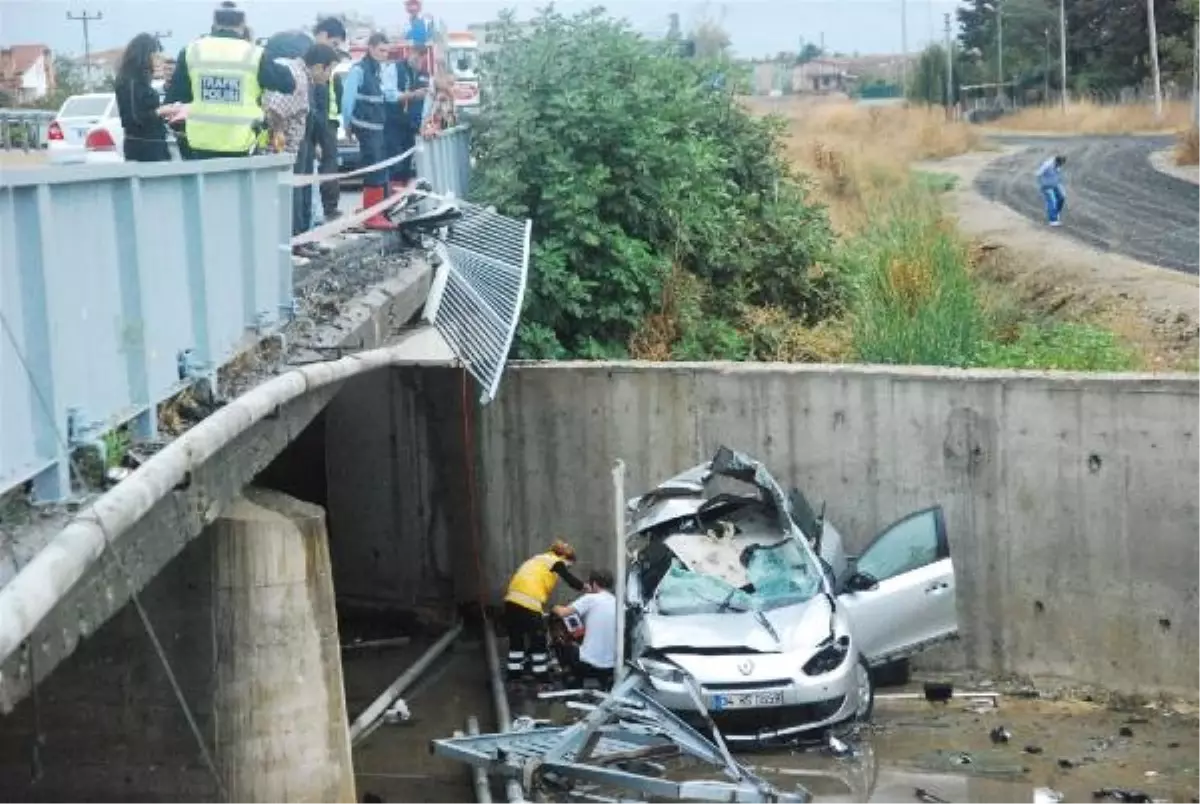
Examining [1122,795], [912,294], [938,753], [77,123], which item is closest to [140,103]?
[938,753]

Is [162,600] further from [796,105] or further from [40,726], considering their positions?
[796,105]

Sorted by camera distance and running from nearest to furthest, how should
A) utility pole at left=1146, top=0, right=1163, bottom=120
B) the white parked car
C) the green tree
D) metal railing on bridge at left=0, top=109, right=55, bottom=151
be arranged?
metal railing on bridge at left=0, top=109, right=55, bottom=151 < the green tree < the white parked car < utility pole at left=1146, top=0, right=1163, bottom=120

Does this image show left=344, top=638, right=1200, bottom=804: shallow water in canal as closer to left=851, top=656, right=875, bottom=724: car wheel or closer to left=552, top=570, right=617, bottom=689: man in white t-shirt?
left=851, top=656, right=875, bottom=724: car wheel

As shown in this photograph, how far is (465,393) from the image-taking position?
1717 cm

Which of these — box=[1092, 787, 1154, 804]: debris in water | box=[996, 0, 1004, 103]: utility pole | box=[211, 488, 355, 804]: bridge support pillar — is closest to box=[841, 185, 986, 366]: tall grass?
box=[1092, 787, 1154, 804]: debris in water

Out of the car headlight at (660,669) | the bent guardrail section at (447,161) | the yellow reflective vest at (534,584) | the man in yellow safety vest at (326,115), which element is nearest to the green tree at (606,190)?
the bent guardrail section at (447,161)

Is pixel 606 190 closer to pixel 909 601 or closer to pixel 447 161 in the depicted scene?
pixel 447 161

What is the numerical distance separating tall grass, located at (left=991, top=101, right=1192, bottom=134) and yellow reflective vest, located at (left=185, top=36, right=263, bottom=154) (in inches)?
2367

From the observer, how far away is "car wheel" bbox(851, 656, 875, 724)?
1336 centimetres

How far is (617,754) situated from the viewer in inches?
478

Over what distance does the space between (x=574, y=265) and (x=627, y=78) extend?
2.84 m

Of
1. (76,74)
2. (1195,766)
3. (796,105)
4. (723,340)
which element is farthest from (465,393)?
(796,105)

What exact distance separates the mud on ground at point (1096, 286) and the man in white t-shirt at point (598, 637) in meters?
7.13

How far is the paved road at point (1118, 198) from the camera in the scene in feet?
97.2
